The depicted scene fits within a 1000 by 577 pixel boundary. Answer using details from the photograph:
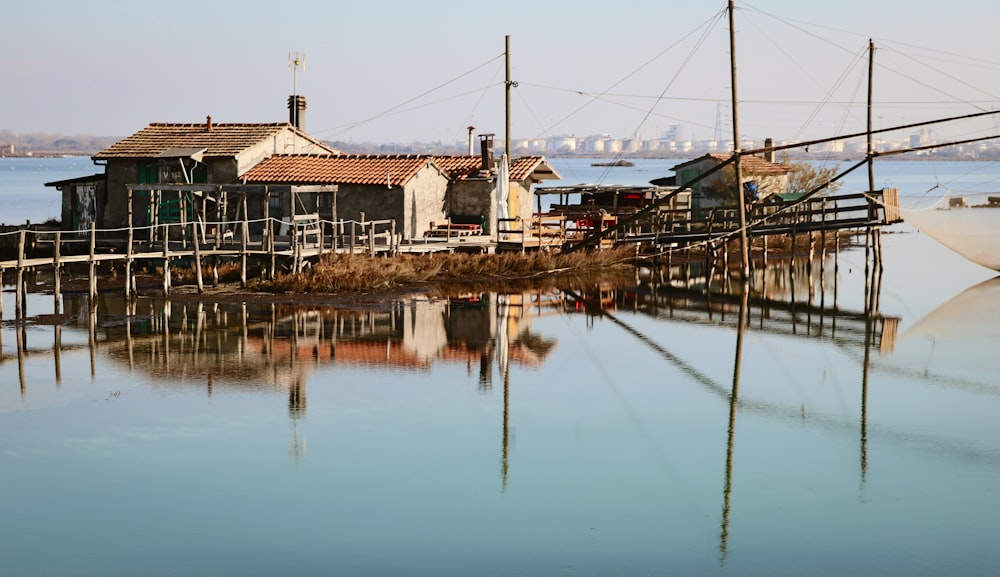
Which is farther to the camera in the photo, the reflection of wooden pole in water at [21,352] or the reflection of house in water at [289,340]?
the reflection of house in water at [289,340]

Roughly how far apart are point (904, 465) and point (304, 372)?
11.1m

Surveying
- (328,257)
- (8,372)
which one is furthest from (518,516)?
(328,257)

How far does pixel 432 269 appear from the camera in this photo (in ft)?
124

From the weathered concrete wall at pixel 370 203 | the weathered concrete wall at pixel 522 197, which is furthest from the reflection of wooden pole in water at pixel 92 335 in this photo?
the weathered concrete wall at pixel 522 197

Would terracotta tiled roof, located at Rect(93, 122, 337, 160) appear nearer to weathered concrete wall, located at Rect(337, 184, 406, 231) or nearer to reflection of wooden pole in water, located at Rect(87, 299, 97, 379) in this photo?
weathered concrete wall, located at Rect(337, 184, 406, 231)

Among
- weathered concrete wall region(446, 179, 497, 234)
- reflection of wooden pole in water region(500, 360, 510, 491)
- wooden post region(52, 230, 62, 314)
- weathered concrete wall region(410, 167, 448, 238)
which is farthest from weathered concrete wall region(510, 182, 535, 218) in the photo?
reflection of wooden pole in water region(500, 360, 510, 491)

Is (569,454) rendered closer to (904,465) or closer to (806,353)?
(904,465)

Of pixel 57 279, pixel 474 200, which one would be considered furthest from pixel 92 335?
pixel 474 200

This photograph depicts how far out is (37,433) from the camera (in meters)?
18.8

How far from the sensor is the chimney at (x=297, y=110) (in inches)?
1845

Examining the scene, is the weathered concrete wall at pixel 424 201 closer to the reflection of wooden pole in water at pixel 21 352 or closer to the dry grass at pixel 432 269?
the dry grass at pixel 432 269

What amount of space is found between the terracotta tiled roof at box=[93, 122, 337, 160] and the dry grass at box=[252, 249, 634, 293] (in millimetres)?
7929

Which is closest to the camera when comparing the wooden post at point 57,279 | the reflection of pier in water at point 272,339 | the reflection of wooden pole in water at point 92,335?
the reflection of pier in water at point 272,339

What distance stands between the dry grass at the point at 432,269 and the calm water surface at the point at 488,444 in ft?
9.19
